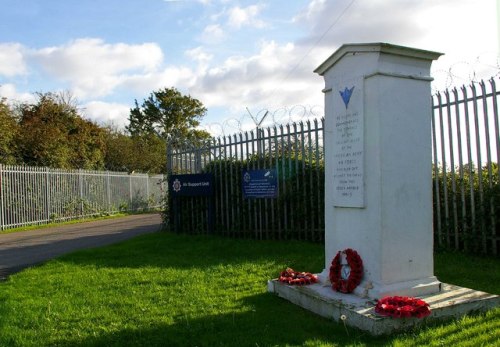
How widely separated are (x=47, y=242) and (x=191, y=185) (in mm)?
4633

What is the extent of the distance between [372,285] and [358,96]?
80.4 inches

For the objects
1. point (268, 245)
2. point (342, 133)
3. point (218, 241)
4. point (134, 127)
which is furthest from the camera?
point (134, 127)

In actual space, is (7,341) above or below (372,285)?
below

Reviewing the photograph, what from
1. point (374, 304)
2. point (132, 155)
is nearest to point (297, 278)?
point (374, 304)

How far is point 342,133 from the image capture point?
5.45m

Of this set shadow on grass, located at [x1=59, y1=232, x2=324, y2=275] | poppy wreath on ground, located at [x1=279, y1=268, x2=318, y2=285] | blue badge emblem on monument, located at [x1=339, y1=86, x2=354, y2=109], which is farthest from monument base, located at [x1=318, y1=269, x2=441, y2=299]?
shadow on grass, located at [x1=59, y1=232, x2=324, y2=275]

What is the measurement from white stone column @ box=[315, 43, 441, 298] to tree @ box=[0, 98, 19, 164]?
19.0 metres

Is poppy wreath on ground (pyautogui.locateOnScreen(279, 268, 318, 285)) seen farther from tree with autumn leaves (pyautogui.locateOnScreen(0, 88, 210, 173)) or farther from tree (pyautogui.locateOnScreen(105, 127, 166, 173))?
tree (pyautogui.locateOnScreen(105, 127, 166, 173))

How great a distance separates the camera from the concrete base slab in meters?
4.20

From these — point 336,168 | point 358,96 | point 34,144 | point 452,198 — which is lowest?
point 452,198

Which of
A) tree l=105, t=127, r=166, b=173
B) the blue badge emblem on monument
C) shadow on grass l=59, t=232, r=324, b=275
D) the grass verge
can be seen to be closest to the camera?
the blue badge emblem on monument

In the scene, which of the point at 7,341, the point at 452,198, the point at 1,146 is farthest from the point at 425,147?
the point at 1,146

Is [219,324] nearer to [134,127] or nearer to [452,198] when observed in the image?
[452,198]

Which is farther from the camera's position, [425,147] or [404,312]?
[425,147]
